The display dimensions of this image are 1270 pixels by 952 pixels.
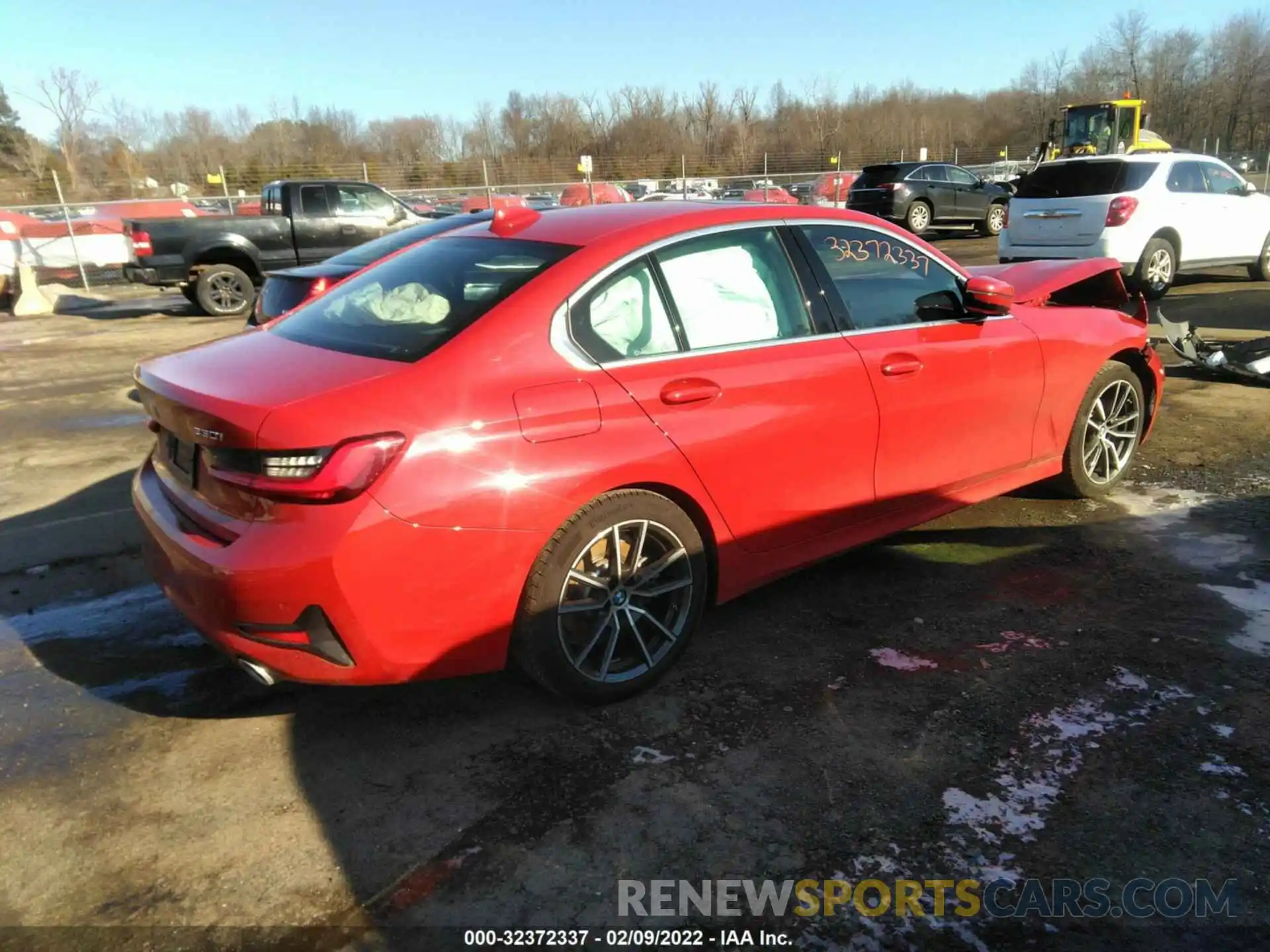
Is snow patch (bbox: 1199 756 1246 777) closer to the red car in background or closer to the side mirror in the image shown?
the side mirror

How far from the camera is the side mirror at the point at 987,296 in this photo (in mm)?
3977

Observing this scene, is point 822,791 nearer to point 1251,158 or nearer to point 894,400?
point 894,400

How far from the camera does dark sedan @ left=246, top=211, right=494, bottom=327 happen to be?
6656 mm

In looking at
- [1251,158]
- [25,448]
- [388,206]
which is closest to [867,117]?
[1251,158]

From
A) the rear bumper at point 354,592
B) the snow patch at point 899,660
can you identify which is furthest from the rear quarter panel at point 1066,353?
the rear bumper at point 354,592

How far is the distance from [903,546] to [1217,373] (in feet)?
15.9

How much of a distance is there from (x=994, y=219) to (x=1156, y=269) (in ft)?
37.9

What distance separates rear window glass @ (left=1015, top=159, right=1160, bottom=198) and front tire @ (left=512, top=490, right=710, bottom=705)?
10.1m

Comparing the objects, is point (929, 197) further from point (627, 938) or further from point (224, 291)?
point (627, 938)

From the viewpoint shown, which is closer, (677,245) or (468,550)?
(468,550)

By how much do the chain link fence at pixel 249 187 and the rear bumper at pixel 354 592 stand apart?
1628 centimetres

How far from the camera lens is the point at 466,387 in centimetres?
273

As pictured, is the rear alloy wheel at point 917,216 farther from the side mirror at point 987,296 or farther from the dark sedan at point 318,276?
the side mirror at point 987,296

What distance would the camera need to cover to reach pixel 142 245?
41.9 feet
